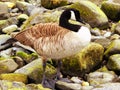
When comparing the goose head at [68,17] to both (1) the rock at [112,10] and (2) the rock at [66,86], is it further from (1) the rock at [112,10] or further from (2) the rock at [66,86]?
(1) the rock at [112,10]

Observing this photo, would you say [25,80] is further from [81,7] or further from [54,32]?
[81,7]

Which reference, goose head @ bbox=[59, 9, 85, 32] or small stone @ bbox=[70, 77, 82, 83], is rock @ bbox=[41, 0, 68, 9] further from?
goose head @ bbox=[59, 9, 85, 32]

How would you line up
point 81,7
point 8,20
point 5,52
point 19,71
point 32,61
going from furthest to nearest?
point 8,20 < point 81,7 < point 5,52 < point 32,61 < point 19,71

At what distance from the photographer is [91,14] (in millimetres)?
10438

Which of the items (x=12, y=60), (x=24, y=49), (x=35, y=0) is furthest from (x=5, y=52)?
(x=35, y=0)

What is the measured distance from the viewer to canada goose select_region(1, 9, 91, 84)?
7.16 meters

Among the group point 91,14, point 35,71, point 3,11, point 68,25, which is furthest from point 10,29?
point 68,25

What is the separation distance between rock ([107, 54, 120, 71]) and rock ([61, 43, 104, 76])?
293 millimetres

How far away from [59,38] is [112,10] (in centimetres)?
438

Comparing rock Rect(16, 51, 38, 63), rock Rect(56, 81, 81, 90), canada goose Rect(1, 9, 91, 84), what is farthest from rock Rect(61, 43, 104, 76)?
rock Rect(16, 51, 38, 63)

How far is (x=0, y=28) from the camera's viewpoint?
36.0 feet

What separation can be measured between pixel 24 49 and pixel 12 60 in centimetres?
110

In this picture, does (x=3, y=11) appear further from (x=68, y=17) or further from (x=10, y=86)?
(x=10, y=86)

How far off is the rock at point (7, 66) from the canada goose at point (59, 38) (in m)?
0.68
